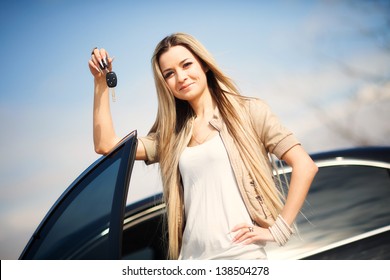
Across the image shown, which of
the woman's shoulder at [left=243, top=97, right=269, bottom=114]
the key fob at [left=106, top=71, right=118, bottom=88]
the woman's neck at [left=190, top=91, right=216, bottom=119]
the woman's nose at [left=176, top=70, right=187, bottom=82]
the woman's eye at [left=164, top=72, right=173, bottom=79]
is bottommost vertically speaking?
the woman's shoulder at [left=243, top=97, right=269, bottom=114]

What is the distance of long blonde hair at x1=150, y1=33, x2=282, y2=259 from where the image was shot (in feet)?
5.04

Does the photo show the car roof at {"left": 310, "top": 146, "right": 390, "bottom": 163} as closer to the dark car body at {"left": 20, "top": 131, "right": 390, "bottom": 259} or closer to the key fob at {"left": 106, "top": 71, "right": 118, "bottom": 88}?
the dark car body at {"left": 20, "top": 131, "right": 390, "bottom": 259}

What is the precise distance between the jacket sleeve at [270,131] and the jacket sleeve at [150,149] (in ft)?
1.29

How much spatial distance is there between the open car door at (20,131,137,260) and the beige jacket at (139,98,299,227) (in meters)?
0.41

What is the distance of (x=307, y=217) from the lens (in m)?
1.84

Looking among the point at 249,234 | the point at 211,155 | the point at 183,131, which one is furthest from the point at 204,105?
the point at 249,234

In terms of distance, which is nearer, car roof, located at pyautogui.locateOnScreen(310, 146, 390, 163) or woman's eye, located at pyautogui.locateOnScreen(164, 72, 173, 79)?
woman's eye, located at pyautogui.locateOnScreen(164, 72, 173, 79)

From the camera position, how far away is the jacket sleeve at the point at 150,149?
5.56ft

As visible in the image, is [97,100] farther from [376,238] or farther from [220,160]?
[376,238]

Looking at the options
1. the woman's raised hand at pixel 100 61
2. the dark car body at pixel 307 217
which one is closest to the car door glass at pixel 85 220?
the dark car body at pixel 307 217

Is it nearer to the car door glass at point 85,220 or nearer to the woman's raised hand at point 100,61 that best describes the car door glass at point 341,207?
the car door glass at point 85,220

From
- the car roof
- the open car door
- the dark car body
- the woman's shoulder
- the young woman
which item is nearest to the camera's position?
the open car door

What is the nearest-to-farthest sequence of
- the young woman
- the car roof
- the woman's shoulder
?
1. the young woman
2. the woman's shoulder
3. the car roof

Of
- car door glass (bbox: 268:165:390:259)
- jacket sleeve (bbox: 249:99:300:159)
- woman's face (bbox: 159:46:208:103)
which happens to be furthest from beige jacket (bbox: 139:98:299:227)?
car door glass (bbox: 268:165:390:259)
